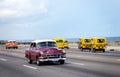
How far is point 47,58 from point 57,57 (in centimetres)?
67

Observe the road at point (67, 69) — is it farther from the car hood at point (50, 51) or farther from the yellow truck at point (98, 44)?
the yellow truck at point (98, 44)

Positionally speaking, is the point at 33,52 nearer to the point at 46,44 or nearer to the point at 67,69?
the point at 46,44

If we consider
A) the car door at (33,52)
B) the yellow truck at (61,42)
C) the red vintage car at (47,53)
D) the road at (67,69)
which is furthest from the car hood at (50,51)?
the yellow truck at (61,42)

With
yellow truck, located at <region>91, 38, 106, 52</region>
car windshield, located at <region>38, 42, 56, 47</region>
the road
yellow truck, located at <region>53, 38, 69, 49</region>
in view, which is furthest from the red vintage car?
yellow truck, located at <region>53, 38, 69, 49</region>

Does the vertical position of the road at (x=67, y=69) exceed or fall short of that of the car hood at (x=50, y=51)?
it falls short

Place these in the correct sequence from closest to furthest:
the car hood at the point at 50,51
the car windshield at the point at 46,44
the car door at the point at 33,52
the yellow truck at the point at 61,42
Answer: the car hood at the point at 50,51
the car windshield at the point at 46,44
the car door at the point at 33,52
the yellow truck at the point at 61,42

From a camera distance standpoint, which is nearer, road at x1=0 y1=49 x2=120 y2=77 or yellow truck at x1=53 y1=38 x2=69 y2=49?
road at x1=0 y1=49 x2=120 y2=77

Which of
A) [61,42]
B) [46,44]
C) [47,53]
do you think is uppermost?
[61,42]

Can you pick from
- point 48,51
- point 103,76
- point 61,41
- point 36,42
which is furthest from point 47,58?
point 61,41

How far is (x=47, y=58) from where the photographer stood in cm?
2133

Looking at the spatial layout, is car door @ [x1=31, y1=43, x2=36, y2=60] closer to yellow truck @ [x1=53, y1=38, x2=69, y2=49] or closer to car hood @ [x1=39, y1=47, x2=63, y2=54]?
car hood @ [x1=39, y1=47, x2=63, y2=54]

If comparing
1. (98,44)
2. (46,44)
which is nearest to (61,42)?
(98,44)

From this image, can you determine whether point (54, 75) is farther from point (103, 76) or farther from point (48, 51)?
point (48, 51)

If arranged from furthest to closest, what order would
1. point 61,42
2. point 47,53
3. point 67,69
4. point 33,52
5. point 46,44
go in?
point 61,42, point 33,52, point 46,44, point 47,53, point 67,69
